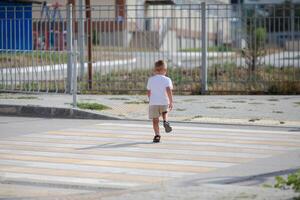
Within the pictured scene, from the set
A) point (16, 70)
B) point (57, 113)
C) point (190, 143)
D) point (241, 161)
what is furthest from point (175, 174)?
point (16, 70)

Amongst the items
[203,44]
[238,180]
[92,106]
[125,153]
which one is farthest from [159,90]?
[203,44]

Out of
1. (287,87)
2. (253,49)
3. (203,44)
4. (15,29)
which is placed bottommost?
(287,87)

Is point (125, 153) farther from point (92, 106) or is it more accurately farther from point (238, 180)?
point (92, 106)

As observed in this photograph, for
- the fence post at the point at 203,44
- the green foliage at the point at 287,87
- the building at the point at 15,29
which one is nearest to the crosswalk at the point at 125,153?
the fence post at the point at 203,44

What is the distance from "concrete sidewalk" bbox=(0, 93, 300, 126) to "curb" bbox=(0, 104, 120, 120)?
0.67ft

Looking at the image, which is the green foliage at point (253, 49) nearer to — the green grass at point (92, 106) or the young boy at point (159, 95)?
the green grass at point (92, 106)

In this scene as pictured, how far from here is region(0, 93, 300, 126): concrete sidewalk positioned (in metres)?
14.8

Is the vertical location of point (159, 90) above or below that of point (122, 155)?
above

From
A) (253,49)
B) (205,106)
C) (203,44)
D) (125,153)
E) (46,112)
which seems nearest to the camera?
(125,153)

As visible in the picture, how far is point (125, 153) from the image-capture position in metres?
10.8

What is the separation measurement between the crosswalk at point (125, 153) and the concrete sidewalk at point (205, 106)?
1.19m

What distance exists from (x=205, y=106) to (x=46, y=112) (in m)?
3.70

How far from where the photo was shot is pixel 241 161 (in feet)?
33.2

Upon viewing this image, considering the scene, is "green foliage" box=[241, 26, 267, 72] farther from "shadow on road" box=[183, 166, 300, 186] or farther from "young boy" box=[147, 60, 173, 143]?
"shadow on road" box=[183, 166, 300, 186]
